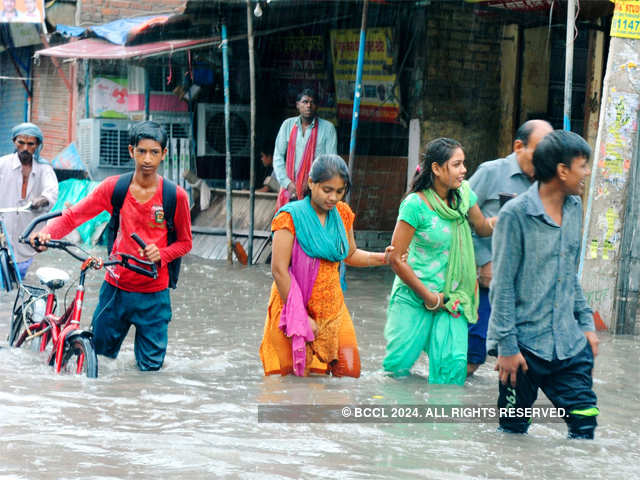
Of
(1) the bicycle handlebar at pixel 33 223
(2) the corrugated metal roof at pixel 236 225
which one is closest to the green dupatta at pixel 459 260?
(1) the bicycle handlebar at pixel 33 223

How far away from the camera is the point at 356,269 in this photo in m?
12.5

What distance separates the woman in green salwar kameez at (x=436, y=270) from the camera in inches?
216

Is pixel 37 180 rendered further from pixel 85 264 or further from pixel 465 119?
pixel 465 119

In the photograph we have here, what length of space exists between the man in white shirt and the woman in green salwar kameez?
414 cm

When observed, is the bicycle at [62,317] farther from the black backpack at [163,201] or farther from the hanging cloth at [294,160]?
the hanging cloth at [294,160]

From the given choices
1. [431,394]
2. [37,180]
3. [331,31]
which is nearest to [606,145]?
[431,394]

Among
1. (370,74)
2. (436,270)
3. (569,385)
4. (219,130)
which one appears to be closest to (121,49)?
(219,130)

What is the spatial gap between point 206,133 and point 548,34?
5.58 m

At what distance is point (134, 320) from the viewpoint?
229 inches

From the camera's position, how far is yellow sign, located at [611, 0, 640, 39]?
7652mm

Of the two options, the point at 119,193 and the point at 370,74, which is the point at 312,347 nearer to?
the point at 119,193

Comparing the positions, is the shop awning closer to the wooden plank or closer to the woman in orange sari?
the wooden plank

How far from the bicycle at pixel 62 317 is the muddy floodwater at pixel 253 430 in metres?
0.11

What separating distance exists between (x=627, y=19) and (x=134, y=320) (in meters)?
4.58
